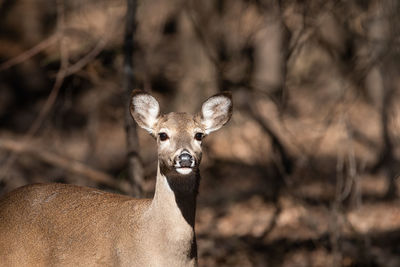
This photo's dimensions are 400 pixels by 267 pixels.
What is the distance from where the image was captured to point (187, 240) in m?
5.56

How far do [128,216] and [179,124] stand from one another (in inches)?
32.4

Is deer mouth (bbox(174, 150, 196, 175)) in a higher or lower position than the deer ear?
lower

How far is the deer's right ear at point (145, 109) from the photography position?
19.6 feet

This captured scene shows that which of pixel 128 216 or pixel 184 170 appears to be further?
pixel 128 216

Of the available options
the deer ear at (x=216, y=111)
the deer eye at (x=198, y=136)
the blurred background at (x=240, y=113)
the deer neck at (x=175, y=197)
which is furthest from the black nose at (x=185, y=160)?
the blurred background at (x=240, y=113)

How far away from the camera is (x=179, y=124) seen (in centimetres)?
572

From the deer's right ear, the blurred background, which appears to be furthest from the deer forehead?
the blurred background

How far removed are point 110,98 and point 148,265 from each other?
10.1 m

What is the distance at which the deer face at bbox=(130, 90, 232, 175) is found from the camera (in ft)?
17.6

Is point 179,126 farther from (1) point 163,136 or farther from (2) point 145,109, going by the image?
(2) point 145,109

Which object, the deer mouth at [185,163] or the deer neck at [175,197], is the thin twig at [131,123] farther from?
the deer mouth at [185,163]

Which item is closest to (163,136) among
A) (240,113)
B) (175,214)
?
(175,214)

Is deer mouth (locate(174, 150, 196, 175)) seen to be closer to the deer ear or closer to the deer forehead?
the deer forehead

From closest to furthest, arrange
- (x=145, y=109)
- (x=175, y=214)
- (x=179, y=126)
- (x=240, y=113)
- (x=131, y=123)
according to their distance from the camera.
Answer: (x=175, y=214) < (x=179, y=126) < (x=145, y=109) < (x=131, y=123) < (x=240, y=113)
